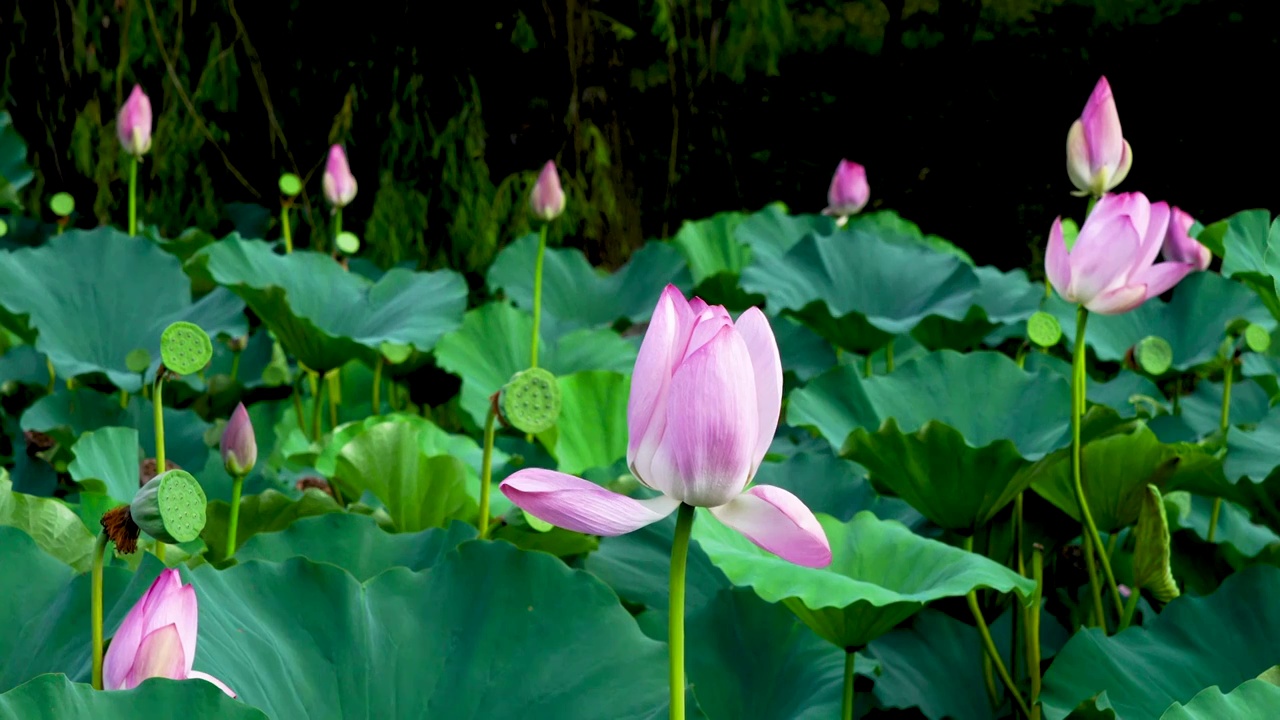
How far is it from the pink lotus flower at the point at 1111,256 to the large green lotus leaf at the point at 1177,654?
0.26 metres

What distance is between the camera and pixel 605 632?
2.34ft

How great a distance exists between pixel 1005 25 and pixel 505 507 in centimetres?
272

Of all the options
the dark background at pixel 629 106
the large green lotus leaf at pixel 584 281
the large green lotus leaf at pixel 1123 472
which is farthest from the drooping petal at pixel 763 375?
the dark background at pixel 629 106

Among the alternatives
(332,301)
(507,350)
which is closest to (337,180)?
(332,301)

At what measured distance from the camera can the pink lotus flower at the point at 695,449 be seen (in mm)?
488

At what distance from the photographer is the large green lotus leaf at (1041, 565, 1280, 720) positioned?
3.05 ft

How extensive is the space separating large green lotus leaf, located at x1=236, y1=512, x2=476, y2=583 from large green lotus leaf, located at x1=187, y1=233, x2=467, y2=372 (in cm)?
69

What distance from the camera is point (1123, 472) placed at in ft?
3.81

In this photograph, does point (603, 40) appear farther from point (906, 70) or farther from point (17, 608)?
point (17, 608)

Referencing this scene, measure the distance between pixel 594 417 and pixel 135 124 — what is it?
1038 mm

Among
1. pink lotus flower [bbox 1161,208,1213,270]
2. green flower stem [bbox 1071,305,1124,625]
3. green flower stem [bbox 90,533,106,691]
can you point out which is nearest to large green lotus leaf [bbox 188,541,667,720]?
green flower stem [bbox 90,533,106,691]

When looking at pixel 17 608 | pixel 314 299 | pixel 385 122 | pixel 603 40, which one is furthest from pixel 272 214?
pixel 17 608

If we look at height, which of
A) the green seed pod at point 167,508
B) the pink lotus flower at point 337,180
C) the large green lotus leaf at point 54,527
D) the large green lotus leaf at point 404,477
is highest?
the green seed pod at point 167,508

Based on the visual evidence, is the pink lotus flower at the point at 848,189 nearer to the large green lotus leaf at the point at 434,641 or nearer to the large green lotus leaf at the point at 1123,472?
the large green lotus leaf at the point at 1123,472
